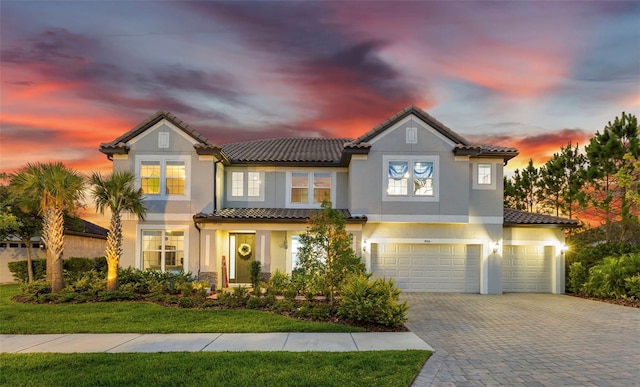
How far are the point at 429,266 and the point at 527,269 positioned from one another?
461cm

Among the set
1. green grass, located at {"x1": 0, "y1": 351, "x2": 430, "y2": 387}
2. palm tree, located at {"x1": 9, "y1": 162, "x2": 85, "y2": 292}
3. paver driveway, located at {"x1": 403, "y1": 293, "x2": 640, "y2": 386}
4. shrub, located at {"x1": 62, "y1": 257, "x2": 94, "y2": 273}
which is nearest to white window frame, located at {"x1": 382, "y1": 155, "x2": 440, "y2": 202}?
paver driveway, located at {"x1": 403, "y1": 293, "x2": 640, "y2": 386}

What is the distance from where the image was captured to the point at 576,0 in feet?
38.0

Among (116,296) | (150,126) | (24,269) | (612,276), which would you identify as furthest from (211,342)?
(24,269)

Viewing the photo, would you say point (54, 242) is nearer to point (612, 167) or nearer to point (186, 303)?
point (186, 303)

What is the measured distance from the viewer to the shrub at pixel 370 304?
377 inches

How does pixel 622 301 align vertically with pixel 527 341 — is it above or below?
below

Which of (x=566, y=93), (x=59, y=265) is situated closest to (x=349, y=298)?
(x=59, y=265)

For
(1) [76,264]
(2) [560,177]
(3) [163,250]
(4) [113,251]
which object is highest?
(2) [560,177]

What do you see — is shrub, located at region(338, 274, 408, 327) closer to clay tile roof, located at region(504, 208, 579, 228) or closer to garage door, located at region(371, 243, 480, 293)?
garage door, located at region(371, 243, 480, 293)

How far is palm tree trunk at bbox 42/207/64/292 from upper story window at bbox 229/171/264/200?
6.82m

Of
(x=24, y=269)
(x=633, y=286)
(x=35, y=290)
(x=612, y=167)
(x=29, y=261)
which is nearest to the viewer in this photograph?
(x=35, y=290)

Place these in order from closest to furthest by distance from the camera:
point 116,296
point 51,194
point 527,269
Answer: point 116,296
point 51,194
point 527,269

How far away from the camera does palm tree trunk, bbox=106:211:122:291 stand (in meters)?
13.2

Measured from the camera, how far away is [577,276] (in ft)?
54.0
